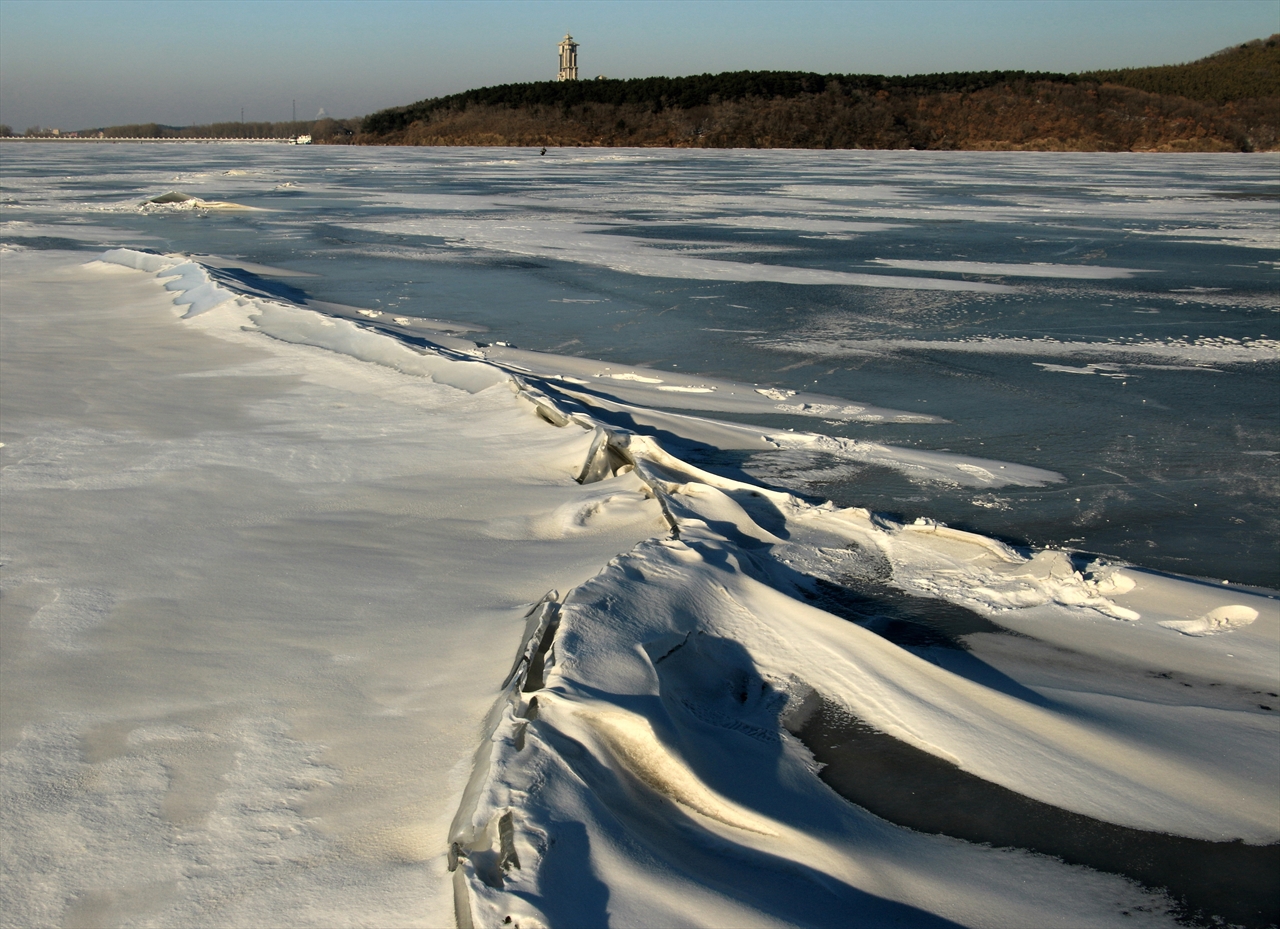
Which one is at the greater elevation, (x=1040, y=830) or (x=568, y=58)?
(x=568, y=58)

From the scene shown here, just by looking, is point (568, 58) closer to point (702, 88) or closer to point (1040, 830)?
point (702, 88)

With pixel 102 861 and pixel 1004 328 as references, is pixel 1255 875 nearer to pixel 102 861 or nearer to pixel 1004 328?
pixel 102 861

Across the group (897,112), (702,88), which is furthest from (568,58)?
(897,112)

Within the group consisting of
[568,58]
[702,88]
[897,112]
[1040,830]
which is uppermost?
[568,58]

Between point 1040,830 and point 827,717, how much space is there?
0.47 metres

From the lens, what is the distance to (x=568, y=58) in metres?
92.3

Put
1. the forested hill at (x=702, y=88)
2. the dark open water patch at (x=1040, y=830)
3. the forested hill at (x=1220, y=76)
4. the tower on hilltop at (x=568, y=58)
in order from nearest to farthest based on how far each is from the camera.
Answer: the dark open water patch at (x=1040, y=830), the forested hill at (x=1220, y=76), the forested hill at (x=702, y=88), the tower on hilltop at (x=568, y=58)

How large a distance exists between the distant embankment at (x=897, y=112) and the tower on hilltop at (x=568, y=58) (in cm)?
3226

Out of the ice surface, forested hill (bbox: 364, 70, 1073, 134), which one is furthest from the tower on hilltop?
the ice surface

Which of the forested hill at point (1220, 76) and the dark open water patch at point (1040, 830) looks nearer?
the dark open water patch at point (1040, 830)

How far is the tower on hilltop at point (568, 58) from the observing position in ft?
301

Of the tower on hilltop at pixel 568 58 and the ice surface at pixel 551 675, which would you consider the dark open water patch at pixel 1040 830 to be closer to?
the ice surface at pixel 551 675

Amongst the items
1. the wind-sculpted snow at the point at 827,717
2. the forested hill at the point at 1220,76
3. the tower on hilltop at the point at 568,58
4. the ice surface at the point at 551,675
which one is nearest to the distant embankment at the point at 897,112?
the forested hill at the point at 1220,76

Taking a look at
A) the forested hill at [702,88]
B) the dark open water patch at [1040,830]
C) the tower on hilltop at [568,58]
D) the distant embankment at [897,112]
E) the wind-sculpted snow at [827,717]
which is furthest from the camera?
the tower on hilltop at [568,58]
